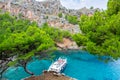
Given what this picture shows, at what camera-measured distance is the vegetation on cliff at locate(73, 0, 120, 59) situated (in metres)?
9.82

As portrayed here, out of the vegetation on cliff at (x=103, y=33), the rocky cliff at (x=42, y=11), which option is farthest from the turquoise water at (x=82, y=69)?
the rocky cliff at (x=42, y=11)

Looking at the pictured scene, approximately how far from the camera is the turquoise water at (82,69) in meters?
17.6

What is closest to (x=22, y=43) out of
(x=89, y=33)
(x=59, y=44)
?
(x=89, y=33)

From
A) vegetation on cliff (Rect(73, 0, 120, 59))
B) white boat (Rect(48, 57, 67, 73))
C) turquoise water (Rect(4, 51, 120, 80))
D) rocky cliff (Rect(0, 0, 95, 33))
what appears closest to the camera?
vegetation on cliff (Rect(73, 0, 120, 59))

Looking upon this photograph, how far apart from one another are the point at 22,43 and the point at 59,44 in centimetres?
1529

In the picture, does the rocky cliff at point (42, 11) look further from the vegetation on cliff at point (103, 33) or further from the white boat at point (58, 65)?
the vegetation on cliff at point (103, 33)

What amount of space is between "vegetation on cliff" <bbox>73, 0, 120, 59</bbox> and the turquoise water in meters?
7.48

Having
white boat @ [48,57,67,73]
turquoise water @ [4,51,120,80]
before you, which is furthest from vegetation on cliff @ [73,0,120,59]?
white boat @ [48,57,67,73]

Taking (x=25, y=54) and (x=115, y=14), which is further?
(x=25, y=54)

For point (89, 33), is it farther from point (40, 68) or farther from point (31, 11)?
point (31, 11)

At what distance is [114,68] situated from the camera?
65.2ft

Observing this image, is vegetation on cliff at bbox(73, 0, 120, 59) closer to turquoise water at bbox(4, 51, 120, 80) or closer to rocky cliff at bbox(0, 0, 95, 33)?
turquoise water at bbox(4, 51, 120, 80)

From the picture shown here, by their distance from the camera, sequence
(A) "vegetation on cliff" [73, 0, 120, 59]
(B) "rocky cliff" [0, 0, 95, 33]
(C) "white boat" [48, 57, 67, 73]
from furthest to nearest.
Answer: (B) "rocky cliff" [0, 0, 95, 33] < (C) "white boat" [48, 57, 67, 73] < (A) "vegetation on cliff" [73, 0, 120, 59]

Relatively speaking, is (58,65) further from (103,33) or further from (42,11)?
(42,11)
